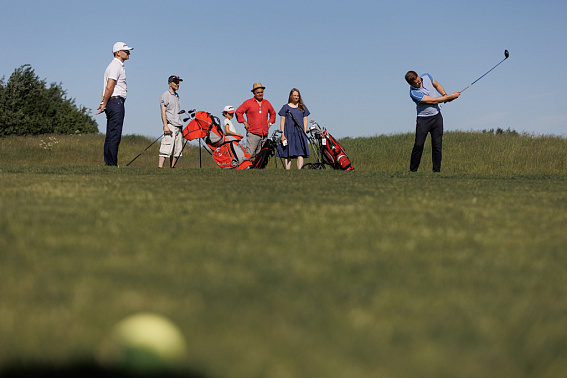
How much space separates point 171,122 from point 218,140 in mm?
1658

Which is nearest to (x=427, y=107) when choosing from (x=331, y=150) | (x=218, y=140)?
(x=331, y=150)

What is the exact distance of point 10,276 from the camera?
199cm

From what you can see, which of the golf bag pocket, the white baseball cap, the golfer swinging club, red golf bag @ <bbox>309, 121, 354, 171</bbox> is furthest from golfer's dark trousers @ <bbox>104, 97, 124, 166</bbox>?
the golfer swinging club

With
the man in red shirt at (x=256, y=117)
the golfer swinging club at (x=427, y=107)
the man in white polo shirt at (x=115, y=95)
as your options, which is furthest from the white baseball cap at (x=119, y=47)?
the golfer swinging club at (x=427, y=107)

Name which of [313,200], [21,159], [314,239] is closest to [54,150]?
[21,159]

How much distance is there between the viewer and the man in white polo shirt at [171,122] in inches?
477

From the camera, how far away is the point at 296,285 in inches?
74.5

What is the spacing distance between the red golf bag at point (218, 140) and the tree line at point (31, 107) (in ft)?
93.0

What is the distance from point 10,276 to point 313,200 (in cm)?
287

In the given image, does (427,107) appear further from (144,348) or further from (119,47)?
(144,348)

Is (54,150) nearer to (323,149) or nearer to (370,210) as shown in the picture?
(323,149)

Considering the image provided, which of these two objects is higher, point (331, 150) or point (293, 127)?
point (293, 127)

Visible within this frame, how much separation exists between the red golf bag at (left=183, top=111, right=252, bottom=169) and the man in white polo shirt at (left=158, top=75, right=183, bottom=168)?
3.60 feet

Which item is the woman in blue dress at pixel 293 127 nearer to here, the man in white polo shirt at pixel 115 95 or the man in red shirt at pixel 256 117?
the man in red shirt at pixel 256 117
